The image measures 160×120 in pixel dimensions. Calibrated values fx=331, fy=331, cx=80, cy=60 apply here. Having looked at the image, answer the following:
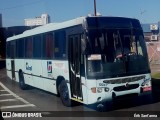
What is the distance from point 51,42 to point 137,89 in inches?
157

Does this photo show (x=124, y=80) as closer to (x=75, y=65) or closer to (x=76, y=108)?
(x=75, y=65)

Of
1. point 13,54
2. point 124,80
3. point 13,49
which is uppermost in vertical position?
point 13,49

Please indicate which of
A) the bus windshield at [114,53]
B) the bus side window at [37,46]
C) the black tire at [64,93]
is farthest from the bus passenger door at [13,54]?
the bus windshield at [114,53]

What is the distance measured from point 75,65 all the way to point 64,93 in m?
1.28

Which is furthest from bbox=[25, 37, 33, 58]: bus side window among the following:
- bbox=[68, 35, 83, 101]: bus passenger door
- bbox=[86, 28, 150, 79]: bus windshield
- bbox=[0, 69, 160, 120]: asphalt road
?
bbox=[86, 28, 150, 79]: bus windshield

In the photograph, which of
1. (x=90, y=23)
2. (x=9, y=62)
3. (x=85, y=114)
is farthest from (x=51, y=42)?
(x=9, y=62)

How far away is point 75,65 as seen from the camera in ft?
33.5

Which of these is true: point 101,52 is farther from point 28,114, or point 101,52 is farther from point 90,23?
point 28,114

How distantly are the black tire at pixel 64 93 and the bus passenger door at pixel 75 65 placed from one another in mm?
391

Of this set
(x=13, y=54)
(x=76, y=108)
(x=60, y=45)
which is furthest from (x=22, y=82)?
(x=76, y=108)

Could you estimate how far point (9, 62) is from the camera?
65.1ft

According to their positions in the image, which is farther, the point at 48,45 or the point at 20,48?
the point at 20,48

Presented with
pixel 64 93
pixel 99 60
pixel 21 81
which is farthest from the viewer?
pixel 21 81

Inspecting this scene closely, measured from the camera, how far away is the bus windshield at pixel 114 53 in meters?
9.39
